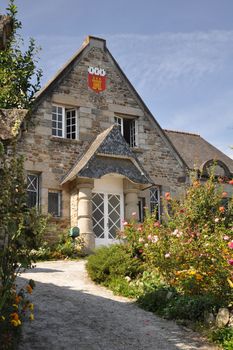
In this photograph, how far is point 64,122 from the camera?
58.8 ft

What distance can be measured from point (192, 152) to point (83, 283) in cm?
1191

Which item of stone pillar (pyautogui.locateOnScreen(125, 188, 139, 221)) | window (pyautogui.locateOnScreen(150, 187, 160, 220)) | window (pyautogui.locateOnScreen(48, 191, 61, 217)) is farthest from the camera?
window (pyautogui.locateOnScreen(150, 187, 160, 220))

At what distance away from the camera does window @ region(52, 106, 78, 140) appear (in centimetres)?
1786

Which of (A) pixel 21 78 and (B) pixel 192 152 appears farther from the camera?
(B) pixel 192 152

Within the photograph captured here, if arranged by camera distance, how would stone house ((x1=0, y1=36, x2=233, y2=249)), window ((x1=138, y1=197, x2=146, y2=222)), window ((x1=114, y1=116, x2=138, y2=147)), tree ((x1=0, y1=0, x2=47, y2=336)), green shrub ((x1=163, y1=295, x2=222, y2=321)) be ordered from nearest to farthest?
1. tree ((x1=0, y1=0, x2=47, y2=336))
2. green shrub ((x1=163, y1=295, x2=222, y2=321))
3. stone house ((x1=0, y1=36, x2=233, y2=249))
4. window ((x1=138, y1=197, x2=146, y2=222))
5. window ((x1=114, y1=116, x2=138, y2=147))

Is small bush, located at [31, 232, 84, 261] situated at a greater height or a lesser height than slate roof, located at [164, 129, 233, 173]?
lesser

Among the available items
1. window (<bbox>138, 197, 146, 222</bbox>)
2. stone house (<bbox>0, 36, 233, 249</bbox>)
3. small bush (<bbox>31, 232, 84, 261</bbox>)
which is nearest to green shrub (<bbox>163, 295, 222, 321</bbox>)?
small bush (<bbox>31, 232, 84, 261</bbox>)

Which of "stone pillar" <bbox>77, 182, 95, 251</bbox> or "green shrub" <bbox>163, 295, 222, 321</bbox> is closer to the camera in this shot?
"green shrub" <bbox>163, 295, 222, 321</bbox>

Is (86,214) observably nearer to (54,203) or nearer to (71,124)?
(54,203)

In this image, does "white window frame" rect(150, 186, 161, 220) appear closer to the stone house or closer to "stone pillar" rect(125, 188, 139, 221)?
the stone house

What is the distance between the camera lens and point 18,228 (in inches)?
237

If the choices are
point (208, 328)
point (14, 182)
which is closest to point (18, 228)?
point (14, 182)

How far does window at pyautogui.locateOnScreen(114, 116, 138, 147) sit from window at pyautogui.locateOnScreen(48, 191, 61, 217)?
368cm

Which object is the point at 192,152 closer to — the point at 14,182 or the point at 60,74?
the point at 60,74
